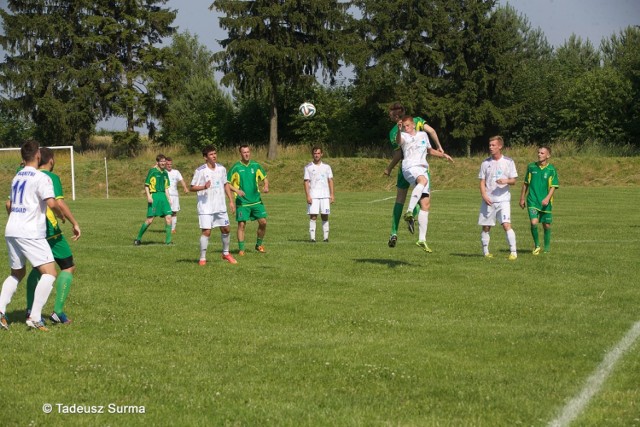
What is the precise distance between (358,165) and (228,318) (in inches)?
1857

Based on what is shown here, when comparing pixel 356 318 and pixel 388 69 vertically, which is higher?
pixel 388 69

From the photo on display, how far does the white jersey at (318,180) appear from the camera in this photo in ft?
69.4

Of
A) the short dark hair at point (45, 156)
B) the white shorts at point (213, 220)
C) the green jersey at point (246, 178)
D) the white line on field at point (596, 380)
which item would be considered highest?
the short dark hair at point (45, 156)

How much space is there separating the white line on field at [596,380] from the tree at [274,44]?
55.9 meters

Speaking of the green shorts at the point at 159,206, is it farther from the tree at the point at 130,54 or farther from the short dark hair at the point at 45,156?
the tree at the point at 130,54

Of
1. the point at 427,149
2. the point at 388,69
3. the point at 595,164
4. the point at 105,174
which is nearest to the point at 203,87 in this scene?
the point at 388,69

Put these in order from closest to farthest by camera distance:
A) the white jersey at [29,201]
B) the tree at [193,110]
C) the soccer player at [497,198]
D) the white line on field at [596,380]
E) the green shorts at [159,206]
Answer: the white line on field at [596,380] < the white jersey at [29,201] < the soccer player at [497,198] < the green shorts at [159,206] < the tree at [193,110]

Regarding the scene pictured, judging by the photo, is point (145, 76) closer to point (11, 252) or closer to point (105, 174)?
point (105, 174)

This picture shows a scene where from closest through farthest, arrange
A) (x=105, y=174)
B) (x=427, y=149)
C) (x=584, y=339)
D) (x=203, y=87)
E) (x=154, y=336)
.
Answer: (x=584, y=339), (x=154, y=336), (x=427, y=149), (x=105, y=174), (x=203, y=87)

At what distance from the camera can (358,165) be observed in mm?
57312

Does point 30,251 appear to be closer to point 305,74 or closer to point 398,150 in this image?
point 398,150

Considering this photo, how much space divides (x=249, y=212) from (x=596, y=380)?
11452 millimetres

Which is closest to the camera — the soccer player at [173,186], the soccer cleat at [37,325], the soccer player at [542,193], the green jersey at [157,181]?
the soccer cleat at [37,325]

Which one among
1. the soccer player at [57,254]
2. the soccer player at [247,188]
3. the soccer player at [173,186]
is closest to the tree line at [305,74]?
the soccer player at [173,186]
